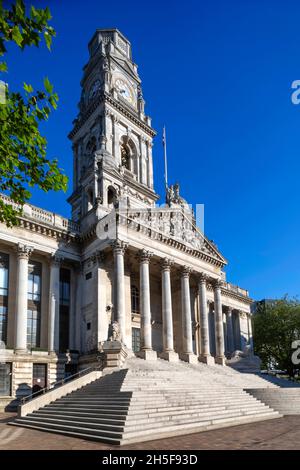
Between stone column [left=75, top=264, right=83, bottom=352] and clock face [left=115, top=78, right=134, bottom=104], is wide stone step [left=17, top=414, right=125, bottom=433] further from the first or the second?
clock face [left=115, top=78, right=134, bottom=104]

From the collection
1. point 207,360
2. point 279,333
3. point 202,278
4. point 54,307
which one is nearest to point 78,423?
point 54,307

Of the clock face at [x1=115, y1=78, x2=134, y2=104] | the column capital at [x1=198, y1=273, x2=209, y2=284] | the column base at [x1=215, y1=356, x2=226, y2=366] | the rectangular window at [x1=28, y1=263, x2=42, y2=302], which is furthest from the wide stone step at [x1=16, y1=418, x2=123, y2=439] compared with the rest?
the clock face at [x1=115, y1=78, x2=134, y2=104]

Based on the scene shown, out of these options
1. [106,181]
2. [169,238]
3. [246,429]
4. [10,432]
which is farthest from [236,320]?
[10,432]

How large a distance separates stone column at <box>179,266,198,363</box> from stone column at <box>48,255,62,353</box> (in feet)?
38.6

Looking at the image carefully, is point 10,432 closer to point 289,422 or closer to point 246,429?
point 246,429

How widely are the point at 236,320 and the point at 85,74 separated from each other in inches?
1589

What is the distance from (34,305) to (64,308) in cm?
296

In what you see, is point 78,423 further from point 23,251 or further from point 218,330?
point 218,330

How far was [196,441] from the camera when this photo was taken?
15.0 m

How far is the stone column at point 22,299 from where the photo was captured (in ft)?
98.2

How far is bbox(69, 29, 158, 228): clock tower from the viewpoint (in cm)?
4266

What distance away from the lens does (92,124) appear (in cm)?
4931

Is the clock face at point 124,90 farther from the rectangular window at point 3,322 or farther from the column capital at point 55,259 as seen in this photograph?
the rectangular window at point 3,322

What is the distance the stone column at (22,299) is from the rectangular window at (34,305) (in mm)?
1683
